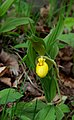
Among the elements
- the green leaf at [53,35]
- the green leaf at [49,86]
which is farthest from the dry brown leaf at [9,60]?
the green leaf at [53,35]

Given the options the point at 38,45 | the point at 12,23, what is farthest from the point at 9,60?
the point at 38,45

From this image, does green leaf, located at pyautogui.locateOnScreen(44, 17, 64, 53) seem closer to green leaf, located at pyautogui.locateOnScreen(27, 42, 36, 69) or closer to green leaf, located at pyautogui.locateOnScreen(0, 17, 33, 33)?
Result: green leaf, located at pyautogui.locateOnScreen(27, 42, 36, 69)

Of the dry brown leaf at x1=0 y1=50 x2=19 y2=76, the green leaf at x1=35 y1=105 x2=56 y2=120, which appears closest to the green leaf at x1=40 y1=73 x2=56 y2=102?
the green leaf at x1=35 y1=105 x2=56 y2=120

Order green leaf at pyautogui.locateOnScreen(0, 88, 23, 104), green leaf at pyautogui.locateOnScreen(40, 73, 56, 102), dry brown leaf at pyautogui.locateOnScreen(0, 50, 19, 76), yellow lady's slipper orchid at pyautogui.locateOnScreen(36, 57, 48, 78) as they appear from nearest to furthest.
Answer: yellow lady's slipper orchid at pyautogui.locateOnScreen(36, 57, 48, 78) < green leaf at pyautogui.locateOnScreen(0, 88, 23, 104) < green leaf at pyautogui.locateOnScreen(40, 73, 56, 102) < dry brown leaf at pyautogui.locateOnScreen(0, 50, 19, 76)

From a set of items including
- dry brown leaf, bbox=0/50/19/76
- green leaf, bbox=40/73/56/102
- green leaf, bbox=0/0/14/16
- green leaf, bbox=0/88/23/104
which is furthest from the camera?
dry brown leaf, bbox=0/50/19/76

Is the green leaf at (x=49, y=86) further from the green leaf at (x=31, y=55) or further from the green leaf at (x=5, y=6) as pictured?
the green leaf at (x=5, y=6)

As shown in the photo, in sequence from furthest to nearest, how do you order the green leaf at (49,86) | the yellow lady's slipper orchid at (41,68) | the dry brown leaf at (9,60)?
1. the dry brown leaf at (9,60)
2. the green leaf at (49,86)
3. the yellow lady's slipper orchid at (41,68)

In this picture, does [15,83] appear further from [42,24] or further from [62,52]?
[42,24]
